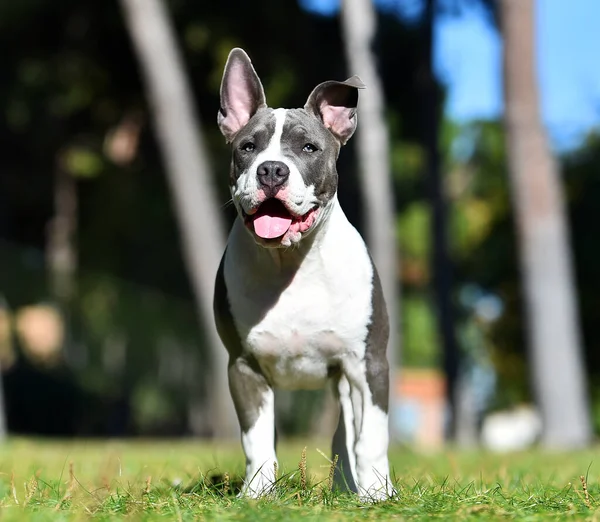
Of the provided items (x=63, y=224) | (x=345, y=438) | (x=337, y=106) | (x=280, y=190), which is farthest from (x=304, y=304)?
(x=63, y=224)

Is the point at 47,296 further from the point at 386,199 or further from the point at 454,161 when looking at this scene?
the point at 454,161

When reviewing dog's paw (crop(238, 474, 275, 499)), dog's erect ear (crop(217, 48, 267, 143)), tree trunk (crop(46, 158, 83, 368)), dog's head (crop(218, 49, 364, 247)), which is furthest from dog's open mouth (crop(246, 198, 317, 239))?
tree trunk (crop(46, 158, 83, 368))

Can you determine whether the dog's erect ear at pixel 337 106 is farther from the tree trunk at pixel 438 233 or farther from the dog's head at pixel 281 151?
the tree trunk at pixel 438 233

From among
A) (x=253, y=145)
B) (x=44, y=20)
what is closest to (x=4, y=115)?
(x=44, y=20)

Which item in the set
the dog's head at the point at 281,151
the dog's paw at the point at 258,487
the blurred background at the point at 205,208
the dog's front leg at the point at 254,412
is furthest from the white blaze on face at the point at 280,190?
the blurred background at the point at 205,208

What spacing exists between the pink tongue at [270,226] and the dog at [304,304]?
0.20 feet

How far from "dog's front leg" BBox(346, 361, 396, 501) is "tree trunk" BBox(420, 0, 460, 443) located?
1219 cm

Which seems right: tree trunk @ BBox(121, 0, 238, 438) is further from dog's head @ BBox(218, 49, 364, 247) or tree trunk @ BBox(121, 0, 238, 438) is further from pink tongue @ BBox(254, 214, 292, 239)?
pink tongue @ BBox(254, 214, 292, 239)

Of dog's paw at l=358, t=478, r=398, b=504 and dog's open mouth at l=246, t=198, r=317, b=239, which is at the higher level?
dog's open mouth at l=246, t=198, r=317, b=239

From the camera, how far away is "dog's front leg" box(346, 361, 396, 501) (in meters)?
4.47

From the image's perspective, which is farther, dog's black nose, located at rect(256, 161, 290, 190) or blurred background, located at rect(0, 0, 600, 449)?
blurred background, located at rect(0, 0, 600, 449)

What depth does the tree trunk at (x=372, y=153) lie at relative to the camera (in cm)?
1305

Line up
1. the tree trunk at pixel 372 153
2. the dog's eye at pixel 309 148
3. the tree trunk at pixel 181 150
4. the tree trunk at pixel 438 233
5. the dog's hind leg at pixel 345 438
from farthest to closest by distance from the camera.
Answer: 1. the tree trunk at pixel 438 233
2. the tree trunk at pixel 181 150
3. the tree trunk at pixel 372 153
4. the dog's hind leg at pixel 345 438
5. the dog's eye at pixel 309 148

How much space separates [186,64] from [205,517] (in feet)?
51.6
